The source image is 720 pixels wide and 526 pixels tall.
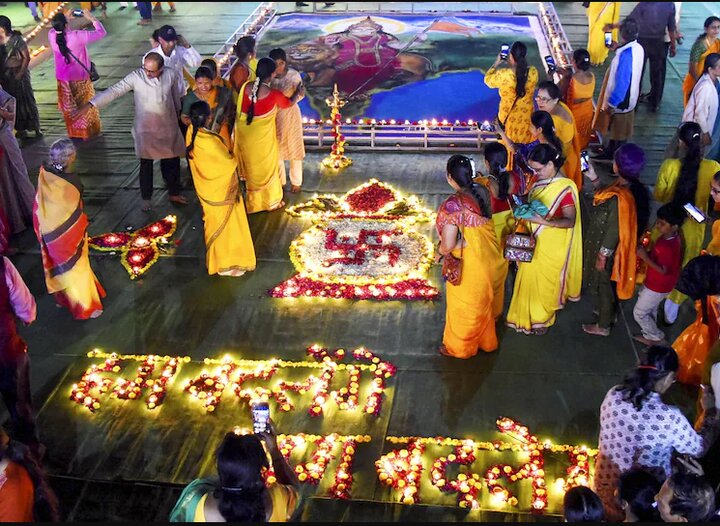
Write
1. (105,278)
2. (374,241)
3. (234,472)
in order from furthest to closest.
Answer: (374,241), (105,278), (234,472)


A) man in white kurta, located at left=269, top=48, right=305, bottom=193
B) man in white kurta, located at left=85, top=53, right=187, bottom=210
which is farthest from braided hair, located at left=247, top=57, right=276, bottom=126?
man in white kurta, located at left=85, top=53, right=187, bottom=210

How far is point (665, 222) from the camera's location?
4.87 metres

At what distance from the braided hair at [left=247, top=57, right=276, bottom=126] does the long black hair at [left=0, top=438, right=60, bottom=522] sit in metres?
4.18

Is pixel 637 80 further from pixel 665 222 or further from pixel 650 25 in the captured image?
pixel 665 222

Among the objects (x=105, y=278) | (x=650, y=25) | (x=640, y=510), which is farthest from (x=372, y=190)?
(x=640, y=510)

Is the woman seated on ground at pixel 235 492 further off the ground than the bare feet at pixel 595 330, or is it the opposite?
the woman seated on ground at pixel 235 492

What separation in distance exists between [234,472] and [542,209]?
2.90 m

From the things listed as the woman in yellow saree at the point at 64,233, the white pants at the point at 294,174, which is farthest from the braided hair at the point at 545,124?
the woman in yellow saree at the point at 64,233

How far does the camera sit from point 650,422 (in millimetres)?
3270

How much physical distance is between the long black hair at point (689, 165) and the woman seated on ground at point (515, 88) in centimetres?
161

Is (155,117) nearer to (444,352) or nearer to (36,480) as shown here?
(444,352)

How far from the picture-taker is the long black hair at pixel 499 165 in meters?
4.92

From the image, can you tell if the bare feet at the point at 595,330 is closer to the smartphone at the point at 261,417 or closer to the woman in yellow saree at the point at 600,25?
the smartphone at the point at 261,417

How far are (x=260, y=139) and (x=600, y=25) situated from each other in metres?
6.49
